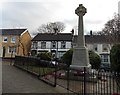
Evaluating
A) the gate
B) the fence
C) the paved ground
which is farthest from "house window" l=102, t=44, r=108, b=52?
the paved ground

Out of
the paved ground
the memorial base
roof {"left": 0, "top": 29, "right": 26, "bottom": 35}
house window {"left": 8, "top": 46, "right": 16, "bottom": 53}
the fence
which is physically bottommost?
the paved ground

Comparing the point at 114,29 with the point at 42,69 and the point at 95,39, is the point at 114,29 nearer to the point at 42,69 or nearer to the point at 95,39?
the point at 95,39

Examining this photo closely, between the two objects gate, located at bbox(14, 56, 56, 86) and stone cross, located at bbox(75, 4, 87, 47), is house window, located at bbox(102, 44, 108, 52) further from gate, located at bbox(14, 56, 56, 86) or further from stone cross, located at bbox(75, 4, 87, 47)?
stone cross, located at bbox(75, 4, 87, 47)

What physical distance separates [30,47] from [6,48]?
6388mm

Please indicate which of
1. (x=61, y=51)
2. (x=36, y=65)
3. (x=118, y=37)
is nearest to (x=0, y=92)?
(x=36, y=65)

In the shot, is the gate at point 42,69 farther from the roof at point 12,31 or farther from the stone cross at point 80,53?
the roof at point 12,31

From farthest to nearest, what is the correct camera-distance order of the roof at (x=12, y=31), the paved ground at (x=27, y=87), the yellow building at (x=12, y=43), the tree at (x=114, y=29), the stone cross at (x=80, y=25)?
the roof at (x=12, y=31) → the yellow building at (x=12, y=43) → the tree at (x=114, y=29) → the stone cross at (x=80, y=25) → the paved ground at (x=27, y=87)

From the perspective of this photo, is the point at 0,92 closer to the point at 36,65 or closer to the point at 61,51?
the point at 36,65

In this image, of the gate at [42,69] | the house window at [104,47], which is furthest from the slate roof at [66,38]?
the gate at [42,69]

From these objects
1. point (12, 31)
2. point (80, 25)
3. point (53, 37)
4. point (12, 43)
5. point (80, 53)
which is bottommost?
point (80, 53)

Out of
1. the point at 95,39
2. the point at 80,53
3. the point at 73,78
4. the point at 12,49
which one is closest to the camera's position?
the point at 73,78

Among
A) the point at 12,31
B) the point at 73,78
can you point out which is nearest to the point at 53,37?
the point at 12,31

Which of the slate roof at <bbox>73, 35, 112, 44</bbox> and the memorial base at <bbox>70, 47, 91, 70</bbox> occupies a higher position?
the slate roof at <bbox>73, 35, 112, 44</bbox>

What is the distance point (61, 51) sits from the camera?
33.8m
